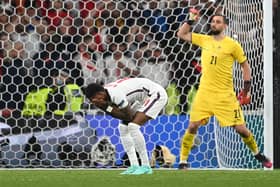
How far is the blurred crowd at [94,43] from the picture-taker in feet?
39.3

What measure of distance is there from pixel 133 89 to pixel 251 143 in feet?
5.22

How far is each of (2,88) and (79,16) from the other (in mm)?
1338

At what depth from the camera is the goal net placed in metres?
11.7

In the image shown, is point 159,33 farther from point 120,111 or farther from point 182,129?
point 120,111

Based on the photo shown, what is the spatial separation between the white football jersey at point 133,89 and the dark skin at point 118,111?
11 centimetres

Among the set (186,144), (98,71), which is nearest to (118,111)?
(186,144)

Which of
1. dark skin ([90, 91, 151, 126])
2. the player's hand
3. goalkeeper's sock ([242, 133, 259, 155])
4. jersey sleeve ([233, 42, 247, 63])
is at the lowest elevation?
goalkeeper's sock ([242, 133, 259, 155])

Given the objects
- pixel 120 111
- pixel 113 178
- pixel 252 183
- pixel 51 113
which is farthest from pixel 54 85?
pixel 252 183

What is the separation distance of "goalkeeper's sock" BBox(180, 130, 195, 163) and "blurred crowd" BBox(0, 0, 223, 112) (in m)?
1.20

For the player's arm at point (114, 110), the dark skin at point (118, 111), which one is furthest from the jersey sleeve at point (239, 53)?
the player's arm at point (114, 110)

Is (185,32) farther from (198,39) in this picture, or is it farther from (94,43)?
(94,43)

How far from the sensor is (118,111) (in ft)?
32.1

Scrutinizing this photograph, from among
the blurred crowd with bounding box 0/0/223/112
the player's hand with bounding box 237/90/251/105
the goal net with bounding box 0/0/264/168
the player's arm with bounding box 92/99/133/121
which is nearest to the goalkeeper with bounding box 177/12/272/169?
the player's hand with bounding box 237/90/251/105

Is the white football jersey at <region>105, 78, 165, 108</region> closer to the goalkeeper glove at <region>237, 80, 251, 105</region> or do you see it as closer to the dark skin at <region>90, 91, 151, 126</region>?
the dark skin at <region>90, 91, 151, 126</region>
